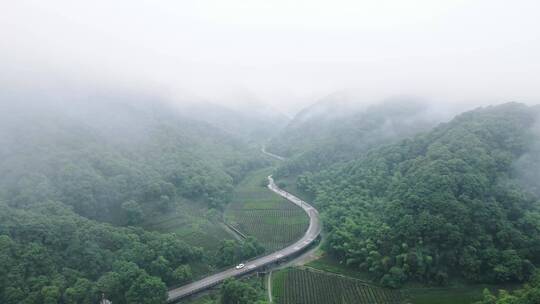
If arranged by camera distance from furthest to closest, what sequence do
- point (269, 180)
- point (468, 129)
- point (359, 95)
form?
1. point (359, 95)
2. point (269, 180)
3. point (468, 129)

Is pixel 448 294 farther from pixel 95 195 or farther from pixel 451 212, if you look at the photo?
pixel 95 195

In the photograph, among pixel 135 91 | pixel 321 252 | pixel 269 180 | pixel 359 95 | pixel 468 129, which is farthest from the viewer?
pixel 359 95

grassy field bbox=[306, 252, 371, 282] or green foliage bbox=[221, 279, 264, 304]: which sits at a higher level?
green foliage bbox=[221, 279, 264, 304]

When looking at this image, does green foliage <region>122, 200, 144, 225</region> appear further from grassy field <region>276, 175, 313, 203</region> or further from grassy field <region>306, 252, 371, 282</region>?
grassy field <region>276, 175, 313, 203</region>

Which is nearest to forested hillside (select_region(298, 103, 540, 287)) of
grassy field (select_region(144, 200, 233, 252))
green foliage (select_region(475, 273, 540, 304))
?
green foliage (select_region(475, 273, 540, 304))

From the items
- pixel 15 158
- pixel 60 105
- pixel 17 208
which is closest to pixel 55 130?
pixel 15 158

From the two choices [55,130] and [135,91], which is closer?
[55,130]

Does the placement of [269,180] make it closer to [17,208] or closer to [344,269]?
[344,269]

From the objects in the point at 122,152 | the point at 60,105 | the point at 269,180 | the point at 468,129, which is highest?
the point at 468,129
